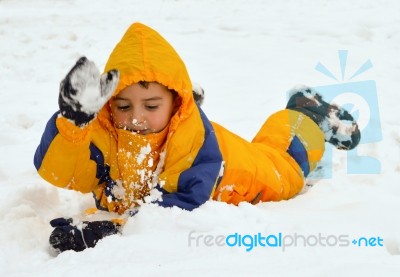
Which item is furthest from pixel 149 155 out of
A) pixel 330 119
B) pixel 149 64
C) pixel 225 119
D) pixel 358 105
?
pixel 358 105

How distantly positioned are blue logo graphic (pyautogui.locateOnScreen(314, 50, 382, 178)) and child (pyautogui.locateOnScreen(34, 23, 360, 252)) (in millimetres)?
700

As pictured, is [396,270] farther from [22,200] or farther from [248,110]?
[248,110]

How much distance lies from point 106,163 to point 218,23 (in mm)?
4112

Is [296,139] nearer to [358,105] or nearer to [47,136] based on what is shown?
[358,105]

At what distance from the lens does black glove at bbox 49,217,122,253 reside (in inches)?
68.4

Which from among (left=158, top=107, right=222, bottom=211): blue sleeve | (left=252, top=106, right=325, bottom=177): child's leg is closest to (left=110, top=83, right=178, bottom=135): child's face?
(left=158, top=107, right=222, bottom=211): blue sleeve

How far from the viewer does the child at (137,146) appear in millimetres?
1808

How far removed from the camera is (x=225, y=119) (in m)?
3.51

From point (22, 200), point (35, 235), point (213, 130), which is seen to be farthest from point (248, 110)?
point (35, 235)

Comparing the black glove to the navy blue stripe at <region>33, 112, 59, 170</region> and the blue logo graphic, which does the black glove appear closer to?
the navy blue stripe at <region>33, 112, 59, 170</region>

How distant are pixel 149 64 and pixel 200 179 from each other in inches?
18.8

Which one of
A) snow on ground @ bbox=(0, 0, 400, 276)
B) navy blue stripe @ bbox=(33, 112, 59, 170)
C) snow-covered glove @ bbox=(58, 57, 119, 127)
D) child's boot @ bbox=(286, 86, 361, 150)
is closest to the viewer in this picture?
snow on ground @ bbox=(0, 0, 400, 276)

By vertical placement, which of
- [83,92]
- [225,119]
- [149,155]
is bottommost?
[225,119]

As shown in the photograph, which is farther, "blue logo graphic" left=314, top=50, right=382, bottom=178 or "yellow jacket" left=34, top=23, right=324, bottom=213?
"blue logo graphic" left=314, top=50, right=382, bottom=178
